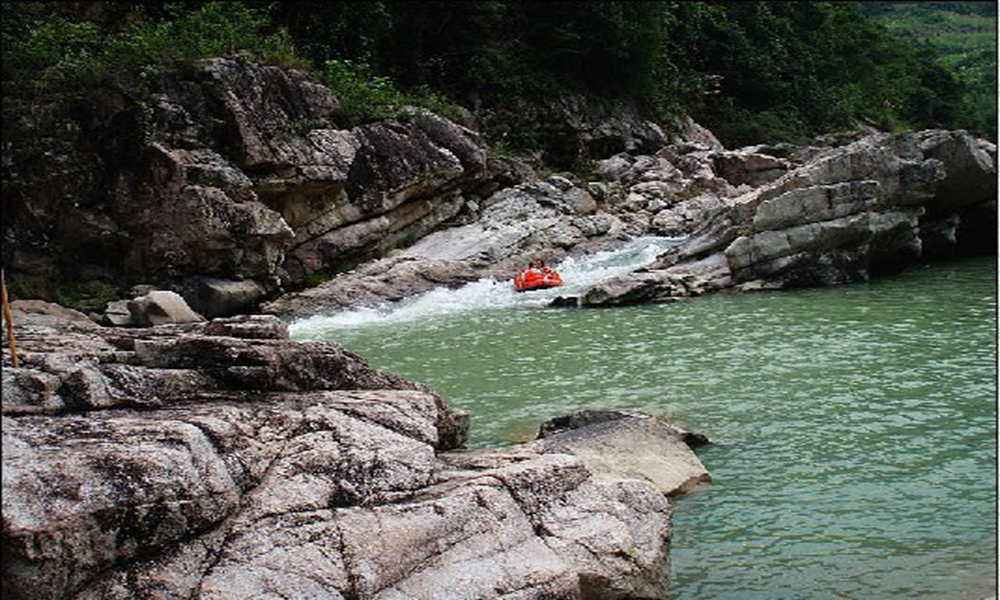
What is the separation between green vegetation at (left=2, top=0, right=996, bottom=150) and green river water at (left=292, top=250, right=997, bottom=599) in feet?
30.7

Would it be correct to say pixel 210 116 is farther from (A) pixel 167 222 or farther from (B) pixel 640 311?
(B) pixel 640 311

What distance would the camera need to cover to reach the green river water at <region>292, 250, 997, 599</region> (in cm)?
735

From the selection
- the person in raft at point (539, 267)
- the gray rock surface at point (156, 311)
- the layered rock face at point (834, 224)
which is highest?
the layered rock face at point (834, 224)

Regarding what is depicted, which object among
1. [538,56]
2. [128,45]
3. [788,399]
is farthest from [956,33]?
[788,399]

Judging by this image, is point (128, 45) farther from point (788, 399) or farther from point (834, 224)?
point (788, 399)

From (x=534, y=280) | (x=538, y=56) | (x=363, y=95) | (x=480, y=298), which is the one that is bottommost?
(x=480, y=298)

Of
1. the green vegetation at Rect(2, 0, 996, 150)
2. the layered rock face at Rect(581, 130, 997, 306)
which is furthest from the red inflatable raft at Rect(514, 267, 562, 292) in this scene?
the green vegetation at Rect(2, 0, 996, 150)

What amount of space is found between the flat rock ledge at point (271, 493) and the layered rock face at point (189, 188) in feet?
51.9

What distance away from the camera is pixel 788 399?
40.0 feet

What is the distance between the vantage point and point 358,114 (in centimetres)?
2858

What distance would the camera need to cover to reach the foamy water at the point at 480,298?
2205 cm

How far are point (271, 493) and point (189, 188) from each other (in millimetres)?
18698

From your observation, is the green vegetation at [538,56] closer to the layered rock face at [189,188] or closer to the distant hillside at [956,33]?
the layered rock face at [189,188]

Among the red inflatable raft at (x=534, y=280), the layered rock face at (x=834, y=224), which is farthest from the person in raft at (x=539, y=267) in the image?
the layered rock face at (x=834, y=224)
